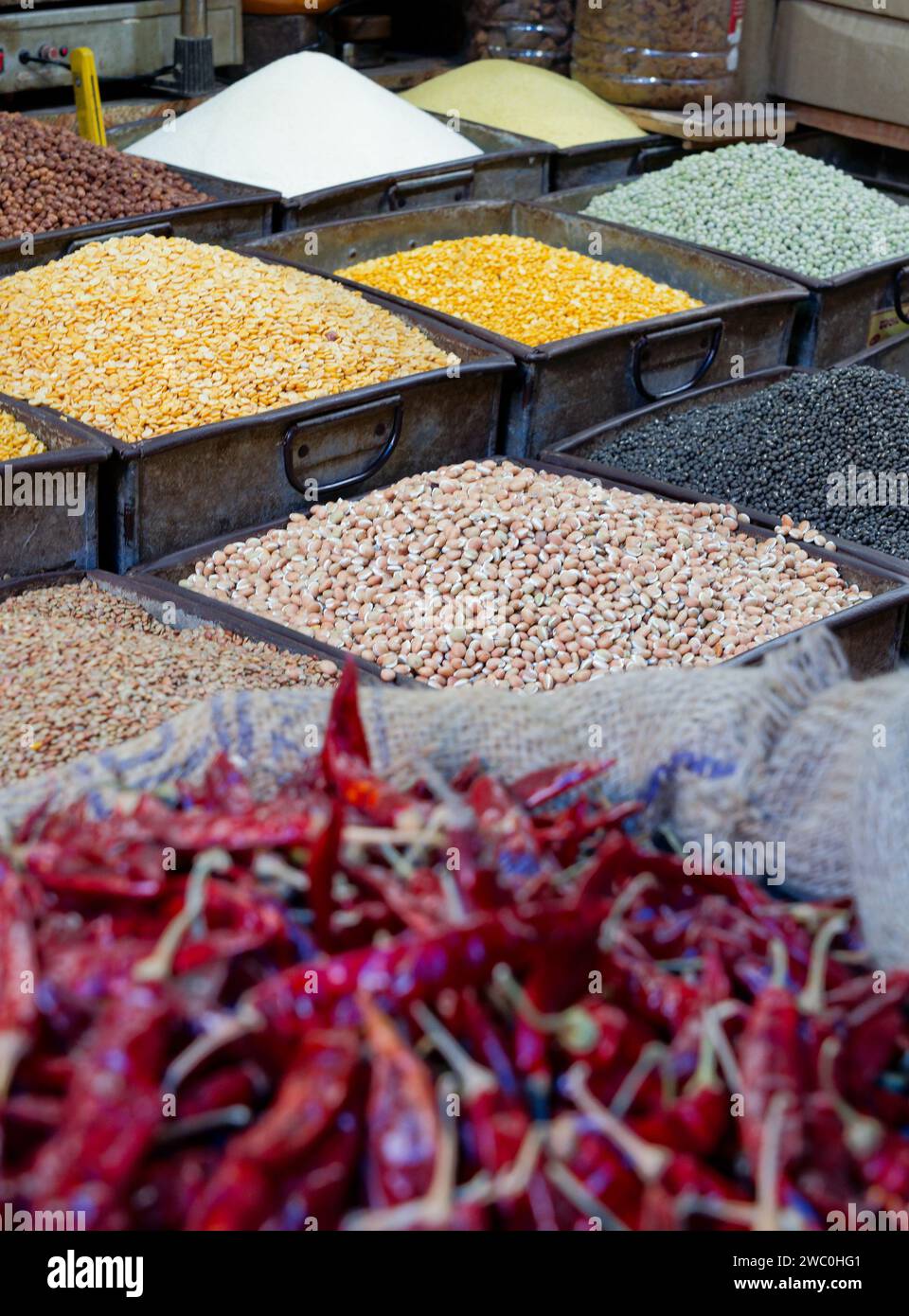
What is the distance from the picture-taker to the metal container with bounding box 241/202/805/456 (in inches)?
97.4

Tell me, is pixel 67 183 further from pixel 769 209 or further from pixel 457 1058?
pixel 457 1058

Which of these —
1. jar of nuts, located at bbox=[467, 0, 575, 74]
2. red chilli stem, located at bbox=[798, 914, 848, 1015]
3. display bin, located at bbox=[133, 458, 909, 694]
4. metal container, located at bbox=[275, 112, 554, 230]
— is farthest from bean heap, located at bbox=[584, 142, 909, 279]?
red chilli stem, located at bbox=[798, 914, 848, 1015]

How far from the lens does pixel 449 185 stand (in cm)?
324

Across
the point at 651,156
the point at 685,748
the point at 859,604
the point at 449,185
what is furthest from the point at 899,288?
the point at 685,748

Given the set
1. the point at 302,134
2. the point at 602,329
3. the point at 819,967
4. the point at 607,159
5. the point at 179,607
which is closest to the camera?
the point at 819,967

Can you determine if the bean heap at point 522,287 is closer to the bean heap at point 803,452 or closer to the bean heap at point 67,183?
the bean heap at point 803,452

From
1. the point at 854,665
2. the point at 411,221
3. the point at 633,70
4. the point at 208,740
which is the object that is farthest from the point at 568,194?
the point at 208,740

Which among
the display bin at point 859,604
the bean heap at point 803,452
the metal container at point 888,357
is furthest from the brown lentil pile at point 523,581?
the metal container at point 888,357

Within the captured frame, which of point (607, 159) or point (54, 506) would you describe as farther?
point (607, 159)

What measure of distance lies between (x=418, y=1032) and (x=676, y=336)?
76.3 inches

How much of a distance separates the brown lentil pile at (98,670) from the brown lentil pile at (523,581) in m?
0.14

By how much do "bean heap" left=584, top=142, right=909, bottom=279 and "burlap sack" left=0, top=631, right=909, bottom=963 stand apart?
79.2 inches

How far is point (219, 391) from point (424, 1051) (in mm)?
1491

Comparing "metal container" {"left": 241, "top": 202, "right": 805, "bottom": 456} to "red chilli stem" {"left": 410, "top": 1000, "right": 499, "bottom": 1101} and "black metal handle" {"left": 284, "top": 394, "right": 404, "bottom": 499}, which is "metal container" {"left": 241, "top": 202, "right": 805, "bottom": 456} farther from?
"red chilli stem" {"left": 410, "top": 1000, "right": 499, "bottom": 1101}
